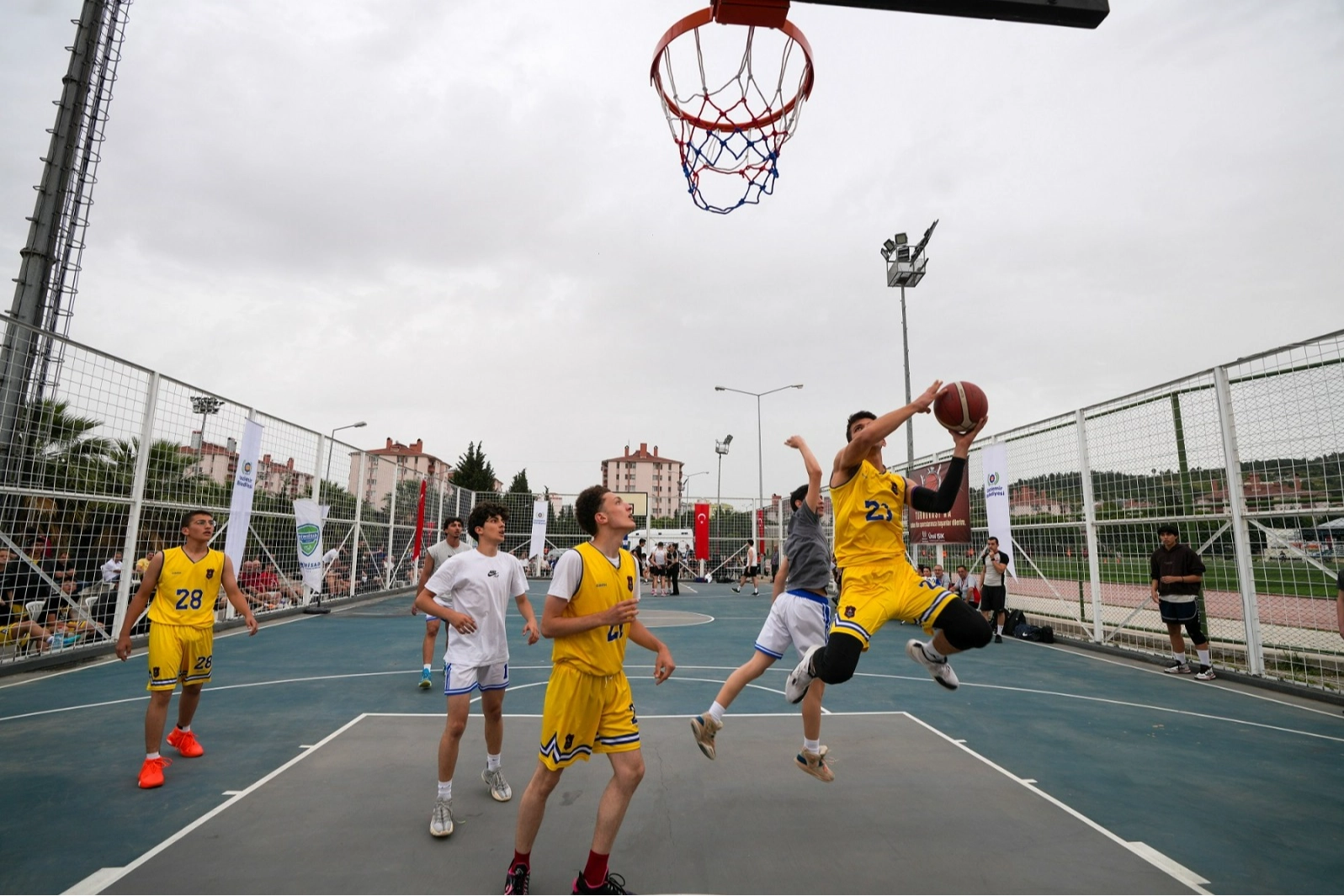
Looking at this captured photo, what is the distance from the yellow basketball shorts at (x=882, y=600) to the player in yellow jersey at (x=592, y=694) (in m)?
1.49

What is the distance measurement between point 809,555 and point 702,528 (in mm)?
23601

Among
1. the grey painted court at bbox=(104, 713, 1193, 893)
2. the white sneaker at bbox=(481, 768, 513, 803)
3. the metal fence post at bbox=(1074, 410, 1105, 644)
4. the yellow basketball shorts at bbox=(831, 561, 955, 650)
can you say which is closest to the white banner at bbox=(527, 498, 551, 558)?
the metal fence post at bbox=(1074, 410, 1105, 644)

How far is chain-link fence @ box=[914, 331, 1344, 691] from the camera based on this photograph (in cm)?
816

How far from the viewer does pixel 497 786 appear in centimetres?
453

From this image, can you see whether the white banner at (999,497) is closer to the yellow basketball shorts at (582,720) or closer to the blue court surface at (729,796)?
the blue court surface at (729,796)

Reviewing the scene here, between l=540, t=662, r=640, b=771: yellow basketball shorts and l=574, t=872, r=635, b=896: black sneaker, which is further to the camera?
l=540, t=662, r=640, b=771: yellow basketball shorts

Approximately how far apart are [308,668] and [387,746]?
431cm

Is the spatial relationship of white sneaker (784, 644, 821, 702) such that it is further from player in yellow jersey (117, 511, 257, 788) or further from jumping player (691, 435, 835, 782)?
player in yellow jersey (117, 511, 257, 788)

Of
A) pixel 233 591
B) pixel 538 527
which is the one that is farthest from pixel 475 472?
pixel 233 591

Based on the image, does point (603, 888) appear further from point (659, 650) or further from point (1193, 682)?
point (1193, 682)

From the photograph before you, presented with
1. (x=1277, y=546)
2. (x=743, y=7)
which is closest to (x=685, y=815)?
(x=743, y=7)

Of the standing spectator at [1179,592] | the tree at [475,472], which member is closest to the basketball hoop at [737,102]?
the standing spectator at [1179,592]

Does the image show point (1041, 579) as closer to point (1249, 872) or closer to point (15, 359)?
point (1249, 872)

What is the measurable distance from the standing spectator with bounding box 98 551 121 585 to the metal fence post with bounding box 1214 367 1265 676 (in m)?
16.2
